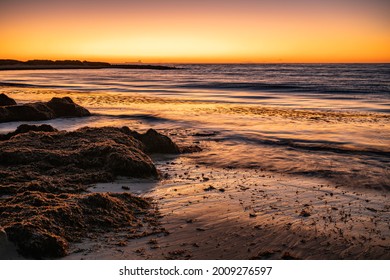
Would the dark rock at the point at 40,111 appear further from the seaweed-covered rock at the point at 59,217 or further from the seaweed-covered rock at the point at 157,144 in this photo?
the seaweed-covered rock at the point at 59,217

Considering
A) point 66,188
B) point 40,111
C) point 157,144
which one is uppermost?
point 40,111

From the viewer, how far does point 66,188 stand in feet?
21.2

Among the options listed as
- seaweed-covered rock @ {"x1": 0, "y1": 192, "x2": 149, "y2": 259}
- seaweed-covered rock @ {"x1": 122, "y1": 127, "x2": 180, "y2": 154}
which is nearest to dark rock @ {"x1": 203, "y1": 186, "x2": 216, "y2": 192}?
seaweed-covered rock @ {"x1": 0, "y1": 192, "x2": 149, "y2": 259}

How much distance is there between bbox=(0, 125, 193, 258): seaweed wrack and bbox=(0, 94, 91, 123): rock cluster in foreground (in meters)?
6.43

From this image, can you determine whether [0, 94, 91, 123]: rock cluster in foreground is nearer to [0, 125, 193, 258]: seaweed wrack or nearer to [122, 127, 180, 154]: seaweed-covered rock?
[0, 125, 193, 258]: seaweed wrack

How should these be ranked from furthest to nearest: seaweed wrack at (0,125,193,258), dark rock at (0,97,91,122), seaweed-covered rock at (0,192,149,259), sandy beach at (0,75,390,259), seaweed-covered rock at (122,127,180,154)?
dark rock at (0,97,91,122) < seaweed-covered rock at (122,127,180,154) < sandy beach at (0,75,390,259) < seaweed wrack at (0,125,193,258) < seaweed-covered rock at (0,192,149,259)

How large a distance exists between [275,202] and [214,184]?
144cm

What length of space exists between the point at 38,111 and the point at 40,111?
0.13m

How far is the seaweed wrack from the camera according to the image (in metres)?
4.60

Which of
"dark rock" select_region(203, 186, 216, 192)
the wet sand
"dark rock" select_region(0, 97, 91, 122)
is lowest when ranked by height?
the wet sand

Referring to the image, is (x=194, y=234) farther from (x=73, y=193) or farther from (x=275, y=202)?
(x=73, y=193)

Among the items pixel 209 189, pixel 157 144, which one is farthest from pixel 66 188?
pixel 157 144

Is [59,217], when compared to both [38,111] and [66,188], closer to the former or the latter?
[66,188]

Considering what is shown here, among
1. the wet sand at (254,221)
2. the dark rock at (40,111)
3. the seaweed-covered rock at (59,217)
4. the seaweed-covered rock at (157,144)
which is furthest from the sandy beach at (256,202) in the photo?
the dark rock at (40,111)
